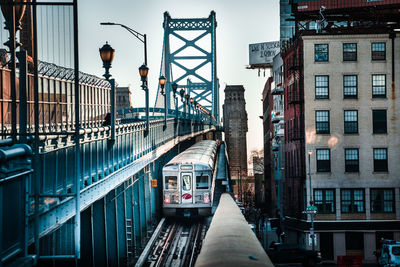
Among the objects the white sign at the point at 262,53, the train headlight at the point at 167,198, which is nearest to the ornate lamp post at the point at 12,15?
the train headlight at the point at 167,198

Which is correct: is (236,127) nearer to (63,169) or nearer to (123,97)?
(123,97)

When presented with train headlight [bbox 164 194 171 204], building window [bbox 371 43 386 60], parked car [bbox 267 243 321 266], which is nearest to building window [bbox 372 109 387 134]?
building window [bbox 371 43 386 60]

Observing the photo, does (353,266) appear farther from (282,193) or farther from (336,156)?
(282,193)

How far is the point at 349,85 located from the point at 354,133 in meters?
3.35

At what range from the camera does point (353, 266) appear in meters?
32.2

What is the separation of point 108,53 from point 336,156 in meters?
27.8

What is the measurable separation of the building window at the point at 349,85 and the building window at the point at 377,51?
190cm

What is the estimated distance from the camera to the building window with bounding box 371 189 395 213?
4169 cm

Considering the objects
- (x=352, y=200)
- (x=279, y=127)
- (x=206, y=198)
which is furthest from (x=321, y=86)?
(x=279, y=127)

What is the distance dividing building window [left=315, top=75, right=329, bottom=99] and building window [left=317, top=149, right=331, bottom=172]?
379 centimetres

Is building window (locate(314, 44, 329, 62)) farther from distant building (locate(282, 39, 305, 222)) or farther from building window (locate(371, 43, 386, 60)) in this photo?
building window (locate(371, 43, 386, 60))

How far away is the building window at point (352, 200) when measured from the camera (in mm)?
41688

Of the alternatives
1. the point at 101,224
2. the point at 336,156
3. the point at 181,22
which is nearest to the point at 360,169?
the point at 336,156

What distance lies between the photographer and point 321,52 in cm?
4297
